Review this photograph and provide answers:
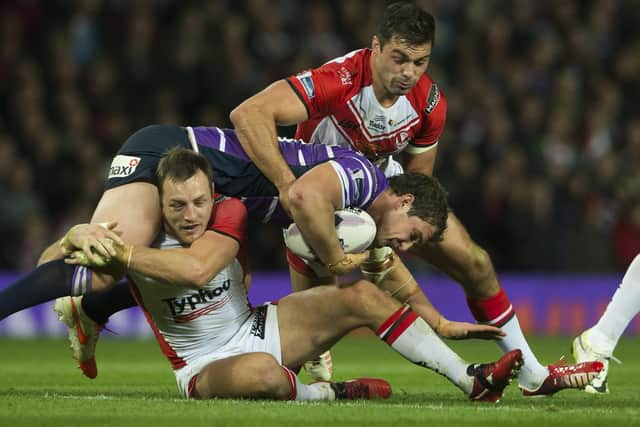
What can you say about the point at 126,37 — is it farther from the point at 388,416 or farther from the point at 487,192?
the point at 388,416

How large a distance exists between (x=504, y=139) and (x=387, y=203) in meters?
7.83

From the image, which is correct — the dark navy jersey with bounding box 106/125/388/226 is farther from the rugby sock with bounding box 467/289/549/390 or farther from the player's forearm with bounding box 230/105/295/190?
the rugby sock with bounding box 467/289/549/390

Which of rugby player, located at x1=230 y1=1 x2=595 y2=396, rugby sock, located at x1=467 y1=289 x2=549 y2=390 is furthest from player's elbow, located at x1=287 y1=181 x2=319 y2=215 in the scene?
rugby sock, located at x1=467 y1=289 x2=549 y2=390

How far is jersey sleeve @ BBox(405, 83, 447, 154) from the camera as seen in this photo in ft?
24.9

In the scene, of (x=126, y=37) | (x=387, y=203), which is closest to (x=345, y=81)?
(x=387, y=203)

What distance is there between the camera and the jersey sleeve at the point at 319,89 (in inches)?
277

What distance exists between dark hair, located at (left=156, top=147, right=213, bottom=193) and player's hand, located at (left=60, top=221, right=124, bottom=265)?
0.37 m

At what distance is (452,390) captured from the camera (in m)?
7.37

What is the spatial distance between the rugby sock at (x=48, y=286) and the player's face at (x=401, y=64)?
2.07 m

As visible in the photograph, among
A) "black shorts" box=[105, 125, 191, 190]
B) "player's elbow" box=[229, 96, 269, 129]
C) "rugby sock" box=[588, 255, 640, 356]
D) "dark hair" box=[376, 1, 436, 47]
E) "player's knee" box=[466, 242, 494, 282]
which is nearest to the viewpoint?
"black shorts" box=[105, 125, 191, 190]

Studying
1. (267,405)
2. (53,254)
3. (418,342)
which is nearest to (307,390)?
(267,405)

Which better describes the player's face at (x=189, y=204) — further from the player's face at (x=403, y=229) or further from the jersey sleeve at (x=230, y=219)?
the player's face at (x=403, y=229)

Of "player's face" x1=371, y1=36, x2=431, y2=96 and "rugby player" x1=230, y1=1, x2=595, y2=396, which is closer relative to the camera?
"rugby player" x1=230, y1=1, x2=595, y2=396

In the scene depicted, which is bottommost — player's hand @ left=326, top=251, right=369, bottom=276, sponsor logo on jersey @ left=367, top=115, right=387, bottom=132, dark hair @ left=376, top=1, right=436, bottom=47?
player's hand @ left=326, top=251, right=369, bottom=276
